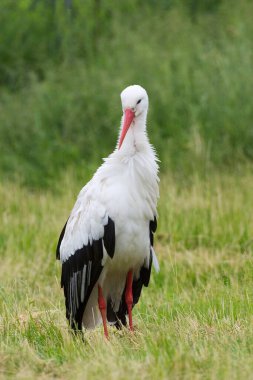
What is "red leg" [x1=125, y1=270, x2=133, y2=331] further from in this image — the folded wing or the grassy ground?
the folded wing

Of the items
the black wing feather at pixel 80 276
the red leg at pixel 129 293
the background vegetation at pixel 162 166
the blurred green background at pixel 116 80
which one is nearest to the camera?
the background vegetation at pixel 162 166

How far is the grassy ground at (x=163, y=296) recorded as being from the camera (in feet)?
14.3

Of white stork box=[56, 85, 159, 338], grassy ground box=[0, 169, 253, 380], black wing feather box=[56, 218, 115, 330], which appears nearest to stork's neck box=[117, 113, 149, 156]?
white stork box=[56, 85, 159, 338]

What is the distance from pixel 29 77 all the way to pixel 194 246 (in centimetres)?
582

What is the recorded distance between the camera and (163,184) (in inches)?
397

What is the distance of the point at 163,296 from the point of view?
22.6 feet

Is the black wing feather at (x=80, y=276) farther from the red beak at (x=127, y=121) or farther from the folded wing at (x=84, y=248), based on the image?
the red beak at (x=127, y=121)

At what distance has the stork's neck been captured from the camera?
556 centimetres

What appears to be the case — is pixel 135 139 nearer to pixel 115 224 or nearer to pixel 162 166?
pixel 115 224

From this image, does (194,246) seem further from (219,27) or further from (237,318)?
(219,27)

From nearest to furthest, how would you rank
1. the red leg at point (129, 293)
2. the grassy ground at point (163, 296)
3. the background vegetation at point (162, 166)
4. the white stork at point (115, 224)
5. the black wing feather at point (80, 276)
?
the grassy ground at point (163, 296)
the background vegetation at point (162, 166)
the white stork at point (115, 224)
the black wing feather at point (80, 276)
the red leg at point (129, 293)

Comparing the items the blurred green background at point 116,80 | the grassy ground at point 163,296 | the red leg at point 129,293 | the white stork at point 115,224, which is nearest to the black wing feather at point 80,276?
the white stork at point 115,224

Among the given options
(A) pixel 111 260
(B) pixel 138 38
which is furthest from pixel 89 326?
(B) pixel 138 38

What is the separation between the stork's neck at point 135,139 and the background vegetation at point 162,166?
955 millimetres
